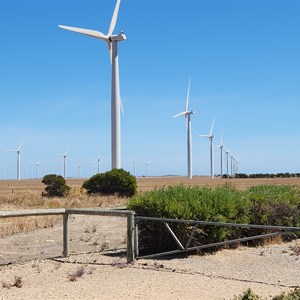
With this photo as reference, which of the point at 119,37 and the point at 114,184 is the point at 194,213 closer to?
the point at 114,184

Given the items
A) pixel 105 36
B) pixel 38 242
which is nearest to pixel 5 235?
pixel 38 242

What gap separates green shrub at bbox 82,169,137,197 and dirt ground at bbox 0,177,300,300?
21.4 meters

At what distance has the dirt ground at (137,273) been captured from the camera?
8.40 m

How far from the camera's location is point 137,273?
9.86 m

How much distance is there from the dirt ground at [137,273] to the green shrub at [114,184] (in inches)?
842

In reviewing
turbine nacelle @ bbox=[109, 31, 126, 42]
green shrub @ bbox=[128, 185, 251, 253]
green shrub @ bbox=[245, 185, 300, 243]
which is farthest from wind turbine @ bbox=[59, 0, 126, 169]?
green shrub @ bbox=[128, 185, 251, 253]

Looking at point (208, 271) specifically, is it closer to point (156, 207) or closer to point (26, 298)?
point (156, 207)

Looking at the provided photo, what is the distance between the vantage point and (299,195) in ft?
54.1

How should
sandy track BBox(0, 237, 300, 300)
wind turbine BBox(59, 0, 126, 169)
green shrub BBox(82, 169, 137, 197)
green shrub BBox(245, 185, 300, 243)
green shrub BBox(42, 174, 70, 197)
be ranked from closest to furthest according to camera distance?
sandy track BBox(0, 237, 300, 300)
green shrub BBox(245, 185, 300, 243)
green shrub BBox(82, 169, 137, 197)
green shrub BBox(42, 174, 70, 197)
wind turbine BBox(59, 0, 126, 169)

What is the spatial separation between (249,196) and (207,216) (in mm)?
2946

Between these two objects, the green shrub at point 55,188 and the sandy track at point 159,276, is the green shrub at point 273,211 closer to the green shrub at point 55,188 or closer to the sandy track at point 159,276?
the sandy track at point 159,276

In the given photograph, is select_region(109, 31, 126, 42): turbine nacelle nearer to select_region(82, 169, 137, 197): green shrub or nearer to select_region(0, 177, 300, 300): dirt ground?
select_region(82, 169, 137, 197): green shrub

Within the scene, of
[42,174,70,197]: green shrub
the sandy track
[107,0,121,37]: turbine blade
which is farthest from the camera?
[107,0,121,37]: turbine blade

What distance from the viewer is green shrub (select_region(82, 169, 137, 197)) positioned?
3575cm
